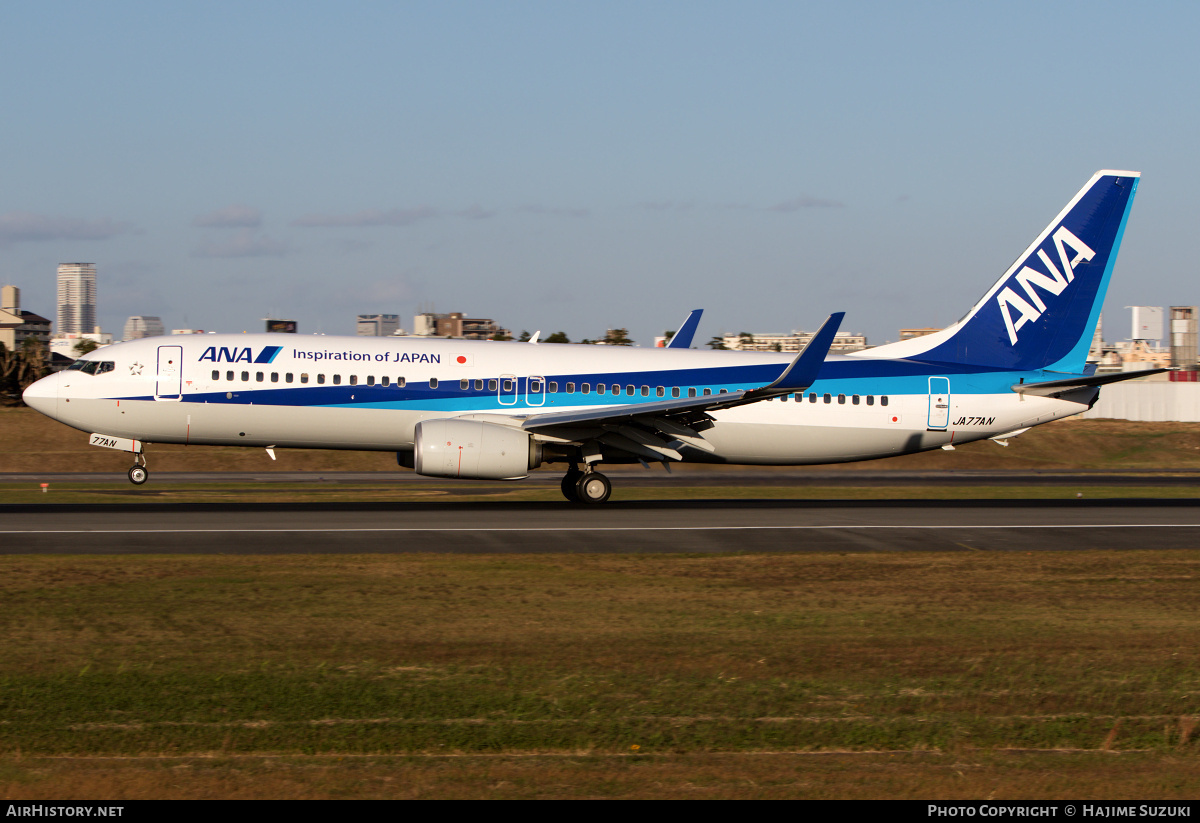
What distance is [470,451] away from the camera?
79.3 ft

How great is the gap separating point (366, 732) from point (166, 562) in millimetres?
9037

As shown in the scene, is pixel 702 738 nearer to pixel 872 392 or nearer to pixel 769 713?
pixel 769 713

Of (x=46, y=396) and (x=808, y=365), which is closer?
(x=808, y=365)

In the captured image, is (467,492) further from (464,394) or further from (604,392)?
(604,392)

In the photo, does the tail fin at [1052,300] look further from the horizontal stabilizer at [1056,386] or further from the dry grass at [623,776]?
the dry grass at [623,776]

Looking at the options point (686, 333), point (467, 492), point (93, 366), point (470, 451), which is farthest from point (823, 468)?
point (93, 366)

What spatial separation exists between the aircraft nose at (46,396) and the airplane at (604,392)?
0.17ft

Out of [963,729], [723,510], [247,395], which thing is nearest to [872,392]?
[723,510]

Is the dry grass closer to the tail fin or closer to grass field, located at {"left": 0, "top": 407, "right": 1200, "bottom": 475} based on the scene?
the tail fin

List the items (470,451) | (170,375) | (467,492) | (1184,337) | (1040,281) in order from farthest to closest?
1. (1184,337)
2. (467,492)
3. (1040,281)
4. (170,375)
5. (470,451)

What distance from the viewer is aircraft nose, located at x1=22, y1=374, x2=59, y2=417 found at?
26703 mm

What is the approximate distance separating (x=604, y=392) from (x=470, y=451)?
4631 mm

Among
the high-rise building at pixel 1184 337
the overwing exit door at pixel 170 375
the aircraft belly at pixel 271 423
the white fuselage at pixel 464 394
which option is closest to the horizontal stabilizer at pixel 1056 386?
the white fuselage at pixel 464 394

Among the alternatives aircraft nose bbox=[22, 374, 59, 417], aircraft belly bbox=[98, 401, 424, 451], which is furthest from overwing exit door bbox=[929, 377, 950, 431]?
aircraft nose bbox=[22, 374, 59, 417]
